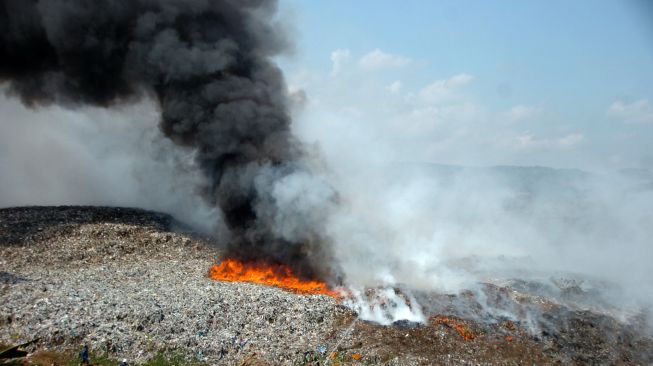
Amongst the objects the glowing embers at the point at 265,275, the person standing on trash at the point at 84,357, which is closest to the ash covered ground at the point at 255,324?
the person standing on trash at the point at 84,357

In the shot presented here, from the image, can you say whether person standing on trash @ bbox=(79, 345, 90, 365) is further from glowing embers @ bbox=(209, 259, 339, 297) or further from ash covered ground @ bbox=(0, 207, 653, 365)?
glowing embers @ bbox=(209, 259, 339, 297)

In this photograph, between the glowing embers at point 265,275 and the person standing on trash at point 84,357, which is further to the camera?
the glowing embers at point 265,275

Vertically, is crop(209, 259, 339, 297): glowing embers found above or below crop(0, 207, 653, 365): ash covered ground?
above

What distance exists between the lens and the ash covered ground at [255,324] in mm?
14781

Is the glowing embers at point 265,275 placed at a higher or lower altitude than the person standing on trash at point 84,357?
higher

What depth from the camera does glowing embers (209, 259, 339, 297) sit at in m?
21.0

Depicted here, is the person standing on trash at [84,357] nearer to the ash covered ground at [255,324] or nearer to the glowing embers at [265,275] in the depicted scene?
the ash covered ground at [255,324]

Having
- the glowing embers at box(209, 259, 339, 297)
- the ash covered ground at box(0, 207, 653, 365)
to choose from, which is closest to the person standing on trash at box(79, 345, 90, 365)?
the ash covered ground at box(0, 207, 653, 365)

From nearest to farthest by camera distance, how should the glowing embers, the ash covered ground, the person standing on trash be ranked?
the person standing on trash
the ash covered ground
the glowing embers

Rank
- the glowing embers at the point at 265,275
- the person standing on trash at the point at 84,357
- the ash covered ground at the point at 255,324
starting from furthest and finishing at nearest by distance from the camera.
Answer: the glowing embers at the point at 265,275 → the ash covered ground at the point at 255,324 → the person standing on trash at the point at 84,357

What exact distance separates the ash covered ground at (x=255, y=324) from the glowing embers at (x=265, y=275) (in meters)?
1.08

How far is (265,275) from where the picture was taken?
22.4 m

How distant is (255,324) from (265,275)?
5.94 meters

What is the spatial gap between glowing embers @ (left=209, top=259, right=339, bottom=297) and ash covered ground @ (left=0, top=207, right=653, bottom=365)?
1.08m
